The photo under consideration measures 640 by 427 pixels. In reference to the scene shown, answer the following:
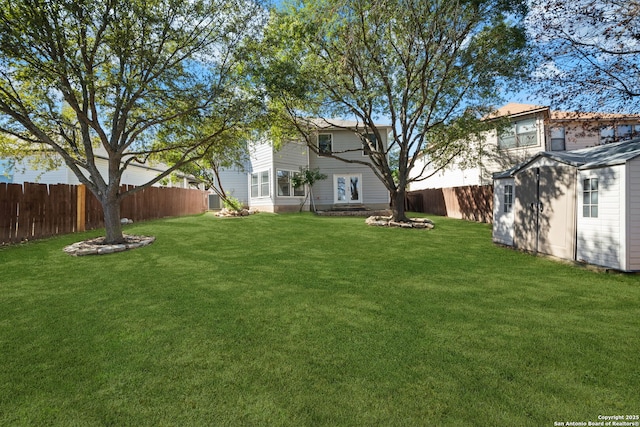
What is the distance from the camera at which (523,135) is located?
17.9m

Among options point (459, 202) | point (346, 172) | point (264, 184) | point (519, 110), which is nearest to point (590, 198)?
point (459, 202)

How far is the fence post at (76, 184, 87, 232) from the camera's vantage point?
32.9 ft

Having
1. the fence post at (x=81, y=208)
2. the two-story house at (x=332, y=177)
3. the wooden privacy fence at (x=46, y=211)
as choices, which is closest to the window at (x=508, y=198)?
the two-story house at (x=332, y=177)

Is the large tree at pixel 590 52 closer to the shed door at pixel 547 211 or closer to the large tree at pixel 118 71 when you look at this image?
the shed door at pixel 547 211

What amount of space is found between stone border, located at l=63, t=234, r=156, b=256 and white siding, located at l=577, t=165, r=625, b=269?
10.5 metres

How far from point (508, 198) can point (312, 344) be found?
7.95 m

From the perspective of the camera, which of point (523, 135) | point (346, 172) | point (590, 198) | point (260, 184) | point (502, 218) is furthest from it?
point (346, 172)

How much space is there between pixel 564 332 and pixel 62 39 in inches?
391

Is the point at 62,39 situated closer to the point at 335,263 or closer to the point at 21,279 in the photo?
the point at 21,279

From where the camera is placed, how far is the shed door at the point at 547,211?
666 cm

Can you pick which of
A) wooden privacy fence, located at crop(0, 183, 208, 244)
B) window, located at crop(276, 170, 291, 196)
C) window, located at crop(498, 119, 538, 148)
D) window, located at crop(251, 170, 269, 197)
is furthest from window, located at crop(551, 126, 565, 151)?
wooden privacy fence, located at crop(0, 183, 208, 244)

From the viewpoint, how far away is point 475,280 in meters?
5.38

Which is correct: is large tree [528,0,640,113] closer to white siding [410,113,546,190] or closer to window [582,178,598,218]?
window [582,178,598,218]

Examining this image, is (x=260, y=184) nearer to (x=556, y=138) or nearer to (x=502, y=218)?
(x=502, y=218)
